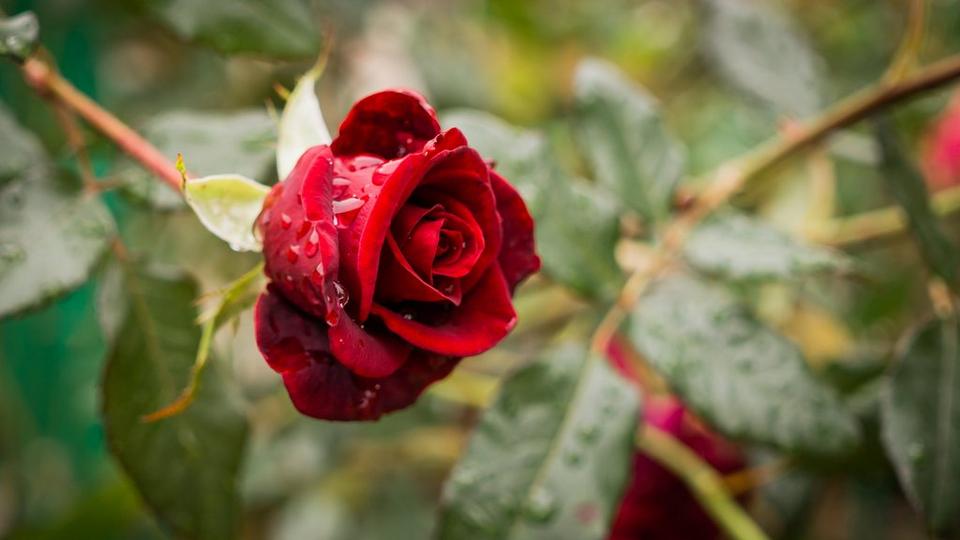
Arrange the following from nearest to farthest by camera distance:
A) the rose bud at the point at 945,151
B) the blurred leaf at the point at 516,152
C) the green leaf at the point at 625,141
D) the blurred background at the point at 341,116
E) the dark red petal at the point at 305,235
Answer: the dark red petal at the point at 305,235 → the blurred leaf at the point at 516,152 → the green leaf at the point at 625,141 → the blurred background at the point at 341,116 → the rose bud at the point at 945,151

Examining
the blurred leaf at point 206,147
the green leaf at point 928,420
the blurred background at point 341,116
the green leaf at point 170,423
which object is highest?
the blurred leaf at point 206,147

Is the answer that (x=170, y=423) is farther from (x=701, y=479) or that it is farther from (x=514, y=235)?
(x=701, y=479)

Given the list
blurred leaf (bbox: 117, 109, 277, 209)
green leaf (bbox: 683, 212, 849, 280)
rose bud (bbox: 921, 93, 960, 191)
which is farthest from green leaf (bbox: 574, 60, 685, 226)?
rose bud (bbox: 921, 93, 960, 191)

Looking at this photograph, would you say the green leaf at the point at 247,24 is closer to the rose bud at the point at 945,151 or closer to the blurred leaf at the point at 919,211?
the blurred leaf at the point at 919,211

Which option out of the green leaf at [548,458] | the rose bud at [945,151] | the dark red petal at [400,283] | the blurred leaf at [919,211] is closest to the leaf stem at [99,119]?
the dark red petal at [400,283]

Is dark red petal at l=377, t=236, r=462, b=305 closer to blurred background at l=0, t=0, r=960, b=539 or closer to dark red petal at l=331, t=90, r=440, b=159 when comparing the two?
dark red petal at l=331, t=90, r=440, b=159
